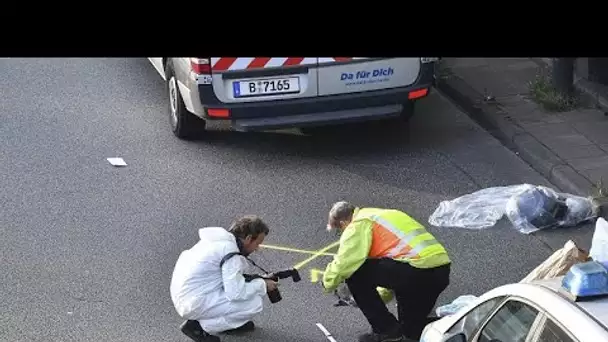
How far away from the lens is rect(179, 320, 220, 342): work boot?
279 inches

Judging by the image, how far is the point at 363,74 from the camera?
32.3 ft

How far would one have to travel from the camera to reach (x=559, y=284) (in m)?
4.83

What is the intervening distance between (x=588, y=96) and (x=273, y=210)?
12.5 feet

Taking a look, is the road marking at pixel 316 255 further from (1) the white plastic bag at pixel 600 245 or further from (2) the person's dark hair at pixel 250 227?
(1) the white plastic bag at pixel 600 245

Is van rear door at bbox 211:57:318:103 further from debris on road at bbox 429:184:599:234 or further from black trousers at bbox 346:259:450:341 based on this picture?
black trousers at bbox 346:259:450:341

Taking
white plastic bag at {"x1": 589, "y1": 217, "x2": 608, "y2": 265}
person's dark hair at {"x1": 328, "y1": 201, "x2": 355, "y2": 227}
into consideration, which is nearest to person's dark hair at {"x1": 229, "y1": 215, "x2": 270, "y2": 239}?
person's dark hair at {"x1": 328, "y1": 201, "x2": 355, "y2": 227}

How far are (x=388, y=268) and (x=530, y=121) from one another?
4.41 metres

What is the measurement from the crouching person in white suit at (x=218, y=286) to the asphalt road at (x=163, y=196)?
0.20m

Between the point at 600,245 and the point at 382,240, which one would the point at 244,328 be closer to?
the point at 382,240

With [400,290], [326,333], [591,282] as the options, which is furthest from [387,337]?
[591,282]
